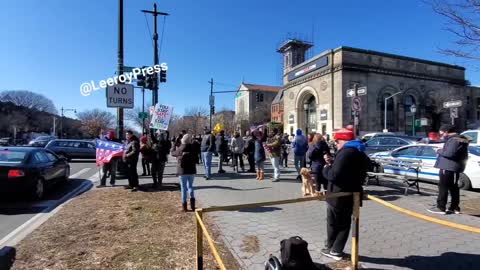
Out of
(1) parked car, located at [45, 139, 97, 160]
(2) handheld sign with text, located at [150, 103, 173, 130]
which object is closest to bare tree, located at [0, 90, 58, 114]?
(1) parked car, located at [45, 139, 97, 160]

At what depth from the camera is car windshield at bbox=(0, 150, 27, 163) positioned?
9.75 metres

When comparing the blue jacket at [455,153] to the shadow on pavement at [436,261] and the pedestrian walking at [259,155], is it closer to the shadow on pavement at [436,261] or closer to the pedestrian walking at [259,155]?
the shadow on pavement at [436,261]

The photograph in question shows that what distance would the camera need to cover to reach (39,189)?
10.0m

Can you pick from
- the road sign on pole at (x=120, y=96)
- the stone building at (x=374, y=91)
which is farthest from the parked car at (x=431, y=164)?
the stone building at (x=374, y=91)

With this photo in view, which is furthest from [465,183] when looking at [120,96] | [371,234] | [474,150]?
[120,96]

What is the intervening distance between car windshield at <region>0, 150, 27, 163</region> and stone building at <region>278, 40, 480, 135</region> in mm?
40993

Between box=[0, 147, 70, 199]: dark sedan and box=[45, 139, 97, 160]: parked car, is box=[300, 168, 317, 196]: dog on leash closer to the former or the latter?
box=[0, 147, 70, 199]: dark sedan

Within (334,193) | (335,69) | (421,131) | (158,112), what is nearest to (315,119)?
(335,69)

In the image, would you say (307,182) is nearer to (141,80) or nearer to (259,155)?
(259,155)

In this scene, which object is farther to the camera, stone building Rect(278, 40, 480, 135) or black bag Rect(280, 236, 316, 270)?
stone building Rect(278, 40, 480, 135)

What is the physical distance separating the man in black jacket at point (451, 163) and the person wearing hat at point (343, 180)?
3.62 m

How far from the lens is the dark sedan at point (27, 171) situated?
30.0 ft

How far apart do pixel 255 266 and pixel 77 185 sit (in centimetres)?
1021

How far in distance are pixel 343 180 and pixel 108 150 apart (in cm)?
912
